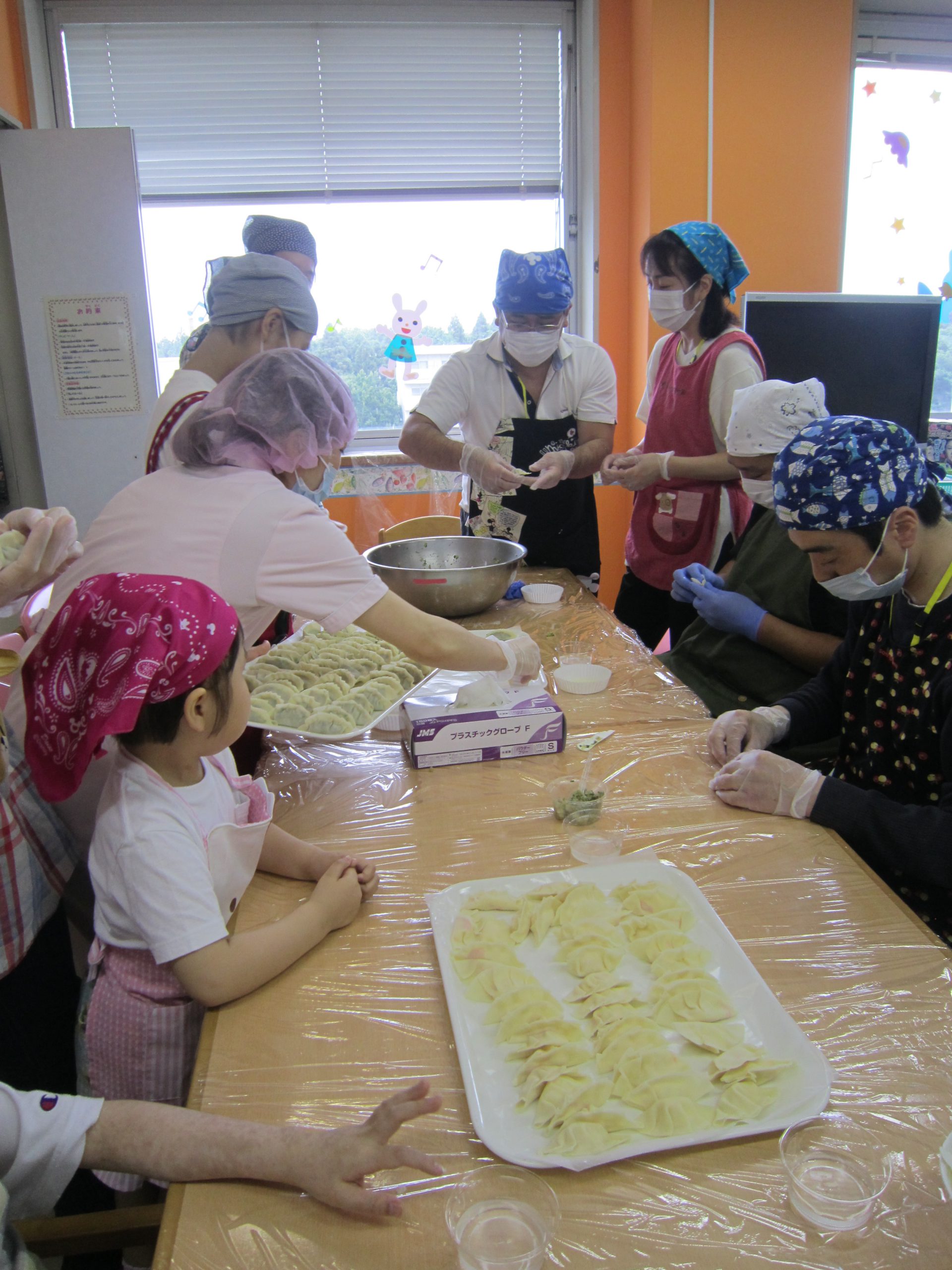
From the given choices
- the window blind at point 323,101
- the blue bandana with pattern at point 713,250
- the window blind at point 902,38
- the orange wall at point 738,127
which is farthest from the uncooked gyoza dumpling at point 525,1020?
the window blind at point 902,38

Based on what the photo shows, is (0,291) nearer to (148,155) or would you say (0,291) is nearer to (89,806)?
(148,155)

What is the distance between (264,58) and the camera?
4.45m

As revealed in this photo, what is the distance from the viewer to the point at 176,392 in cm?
204

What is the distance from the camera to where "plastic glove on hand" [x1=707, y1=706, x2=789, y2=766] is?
167 cm

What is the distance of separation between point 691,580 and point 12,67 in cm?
424

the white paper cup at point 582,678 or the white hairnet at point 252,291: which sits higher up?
the white hairnet at point 252,291

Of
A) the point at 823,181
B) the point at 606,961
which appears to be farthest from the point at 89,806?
the point at 823,181

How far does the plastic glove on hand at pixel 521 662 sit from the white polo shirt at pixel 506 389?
148 centimetres

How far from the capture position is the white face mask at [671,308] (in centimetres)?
293

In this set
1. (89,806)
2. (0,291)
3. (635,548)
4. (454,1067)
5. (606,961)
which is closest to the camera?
(454,1067)

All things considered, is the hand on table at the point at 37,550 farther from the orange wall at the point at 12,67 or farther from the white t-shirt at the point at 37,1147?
the orange wall at the point at 12,67

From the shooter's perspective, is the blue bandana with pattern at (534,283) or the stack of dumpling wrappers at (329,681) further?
the blue bandana with pattern at (534,283)

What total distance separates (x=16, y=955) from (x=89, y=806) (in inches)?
12.2

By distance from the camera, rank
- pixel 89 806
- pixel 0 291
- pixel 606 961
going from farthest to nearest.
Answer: pixel 0 291 < pixel 89 806 < pixel 606 961
